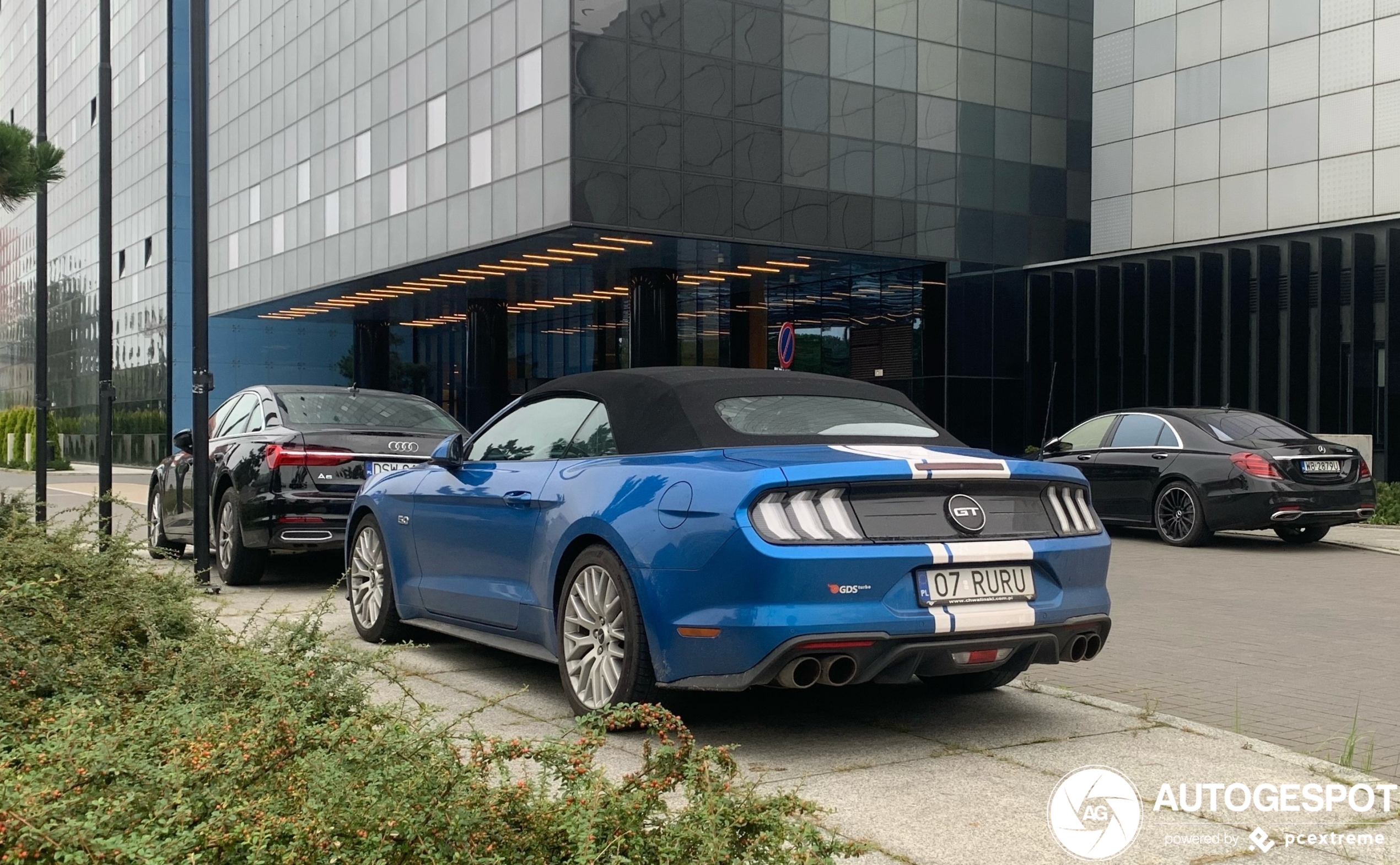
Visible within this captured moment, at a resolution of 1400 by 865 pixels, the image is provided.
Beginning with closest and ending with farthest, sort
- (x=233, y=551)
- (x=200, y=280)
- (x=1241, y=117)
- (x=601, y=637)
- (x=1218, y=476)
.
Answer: (x=601, y=637), (x=233, y=551), (x=200, y=280), (x=1218, y=476), (x=1241, y=117)

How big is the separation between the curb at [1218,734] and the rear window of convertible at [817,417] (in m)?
1.32

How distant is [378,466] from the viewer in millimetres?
10484

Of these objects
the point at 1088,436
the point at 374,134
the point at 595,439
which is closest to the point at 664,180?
the point at 374,134

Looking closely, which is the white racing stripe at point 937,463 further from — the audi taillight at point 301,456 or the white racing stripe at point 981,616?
the audi taillight at point 301,456

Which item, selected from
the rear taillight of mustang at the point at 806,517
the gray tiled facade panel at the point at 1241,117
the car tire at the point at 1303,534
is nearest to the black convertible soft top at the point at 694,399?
the rear taillight of mustang at the point at 806,517

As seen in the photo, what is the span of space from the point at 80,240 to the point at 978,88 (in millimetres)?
46737

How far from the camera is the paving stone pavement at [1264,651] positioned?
5996 mm

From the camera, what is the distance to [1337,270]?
91.1 feet

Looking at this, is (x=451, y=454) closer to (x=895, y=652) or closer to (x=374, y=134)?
(x=895, y=652)

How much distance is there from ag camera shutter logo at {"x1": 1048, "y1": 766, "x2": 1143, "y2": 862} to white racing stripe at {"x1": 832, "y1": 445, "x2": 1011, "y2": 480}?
3.82 feet

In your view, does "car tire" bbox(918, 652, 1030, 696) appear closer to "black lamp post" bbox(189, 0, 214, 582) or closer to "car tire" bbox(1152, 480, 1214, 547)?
"black lamp post" bbox(189, 0, 214, 582)

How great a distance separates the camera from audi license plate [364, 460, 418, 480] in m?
10.4

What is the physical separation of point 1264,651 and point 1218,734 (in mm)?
2752

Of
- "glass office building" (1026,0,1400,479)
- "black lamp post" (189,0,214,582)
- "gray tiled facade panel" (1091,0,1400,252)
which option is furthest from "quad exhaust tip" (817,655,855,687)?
"gray tiled facade panel" (1091,0,1400,252)
